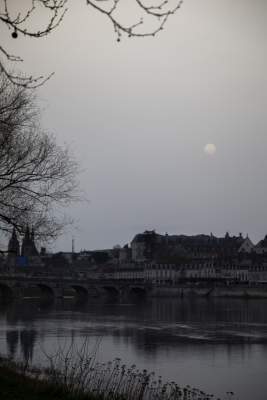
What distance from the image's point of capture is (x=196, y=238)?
145 metres

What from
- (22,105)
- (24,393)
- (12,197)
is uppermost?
(22,105)

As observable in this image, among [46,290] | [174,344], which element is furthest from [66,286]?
[174,344]

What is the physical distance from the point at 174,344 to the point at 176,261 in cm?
9536

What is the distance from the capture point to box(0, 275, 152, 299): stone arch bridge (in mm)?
85250

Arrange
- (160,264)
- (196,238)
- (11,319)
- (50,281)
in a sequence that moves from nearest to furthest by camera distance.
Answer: (11,319) < (50,281) < (160,264) < (196,238)

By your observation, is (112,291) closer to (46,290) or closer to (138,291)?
(138,291)

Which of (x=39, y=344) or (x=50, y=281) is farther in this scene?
(x=50, y=281)

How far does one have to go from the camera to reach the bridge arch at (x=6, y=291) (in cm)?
8531

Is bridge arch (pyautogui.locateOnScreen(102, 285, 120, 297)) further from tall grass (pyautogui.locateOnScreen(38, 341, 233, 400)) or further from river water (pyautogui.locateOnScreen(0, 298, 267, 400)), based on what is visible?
tall grass (pyautogui.locateOnScreen(38, 341, 233, 400))

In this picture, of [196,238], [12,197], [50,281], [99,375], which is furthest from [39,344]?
[196,238]

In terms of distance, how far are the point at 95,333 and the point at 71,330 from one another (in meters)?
2.22

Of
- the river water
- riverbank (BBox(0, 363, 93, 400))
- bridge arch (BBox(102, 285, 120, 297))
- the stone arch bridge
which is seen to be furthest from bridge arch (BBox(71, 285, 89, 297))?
riverbank (BBox(0, 363, 93, 400))

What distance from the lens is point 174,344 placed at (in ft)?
103

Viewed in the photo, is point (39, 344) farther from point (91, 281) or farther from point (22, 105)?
point (91, 281)
